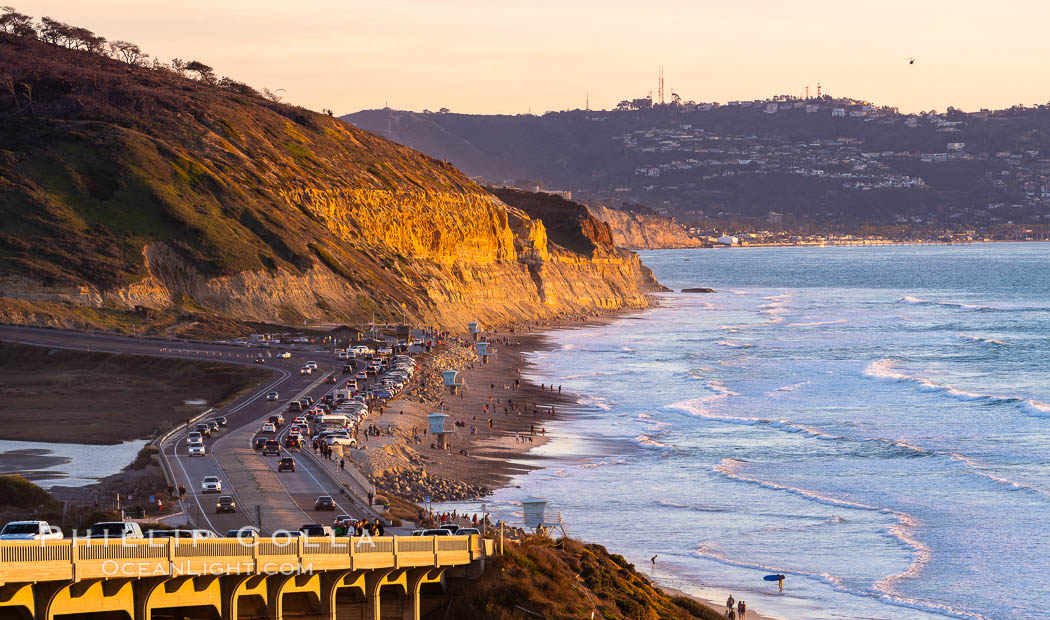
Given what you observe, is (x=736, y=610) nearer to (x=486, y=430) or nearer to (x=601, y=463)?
(x=601, y=463)

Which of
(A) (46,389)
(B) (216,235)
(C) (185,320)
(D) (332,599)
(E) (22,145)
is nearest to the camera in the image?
(D) (332,599)

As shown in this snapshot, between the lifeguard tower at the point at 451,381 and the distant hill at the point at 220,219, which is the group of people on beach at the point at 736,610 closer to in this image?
the lifeguard tower at the point at 451,381

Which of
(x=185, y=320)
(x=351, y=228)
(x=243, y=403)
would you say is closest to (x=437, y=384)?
(x=243, y=403)

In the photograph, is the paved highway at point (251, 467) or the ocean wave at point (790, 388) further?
the ocean wave at point (790, 388)

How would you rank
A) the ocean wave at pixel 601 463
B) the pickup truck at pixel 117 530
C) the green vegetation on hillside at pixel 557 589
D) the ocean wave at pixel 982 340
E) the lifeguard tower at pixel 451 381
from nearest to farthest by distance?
the pickup truck at pixel 117 530
the green vegetation on hillside at pixel 557 589
the ocean wave at pixel 601 463
the lifeguard tower at pixel 451 381
the ocean wave at pixel 982 340

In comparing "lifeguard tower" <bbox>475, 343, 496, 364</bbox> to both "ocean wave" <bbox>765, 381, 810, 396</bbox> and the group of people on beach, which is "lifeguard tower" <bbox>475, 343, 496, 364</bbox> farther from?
the group of people on beach

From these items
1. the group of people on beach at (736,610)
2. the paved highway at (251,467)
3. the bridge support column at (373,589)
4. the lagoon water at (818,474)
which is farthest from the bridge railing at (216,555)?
the lagoon water at (818,474)

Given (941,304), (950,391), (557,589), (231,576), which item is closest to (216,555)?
(231,576)

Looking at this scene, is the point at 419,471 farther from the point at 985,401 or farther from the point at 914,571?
the point at 985,401
